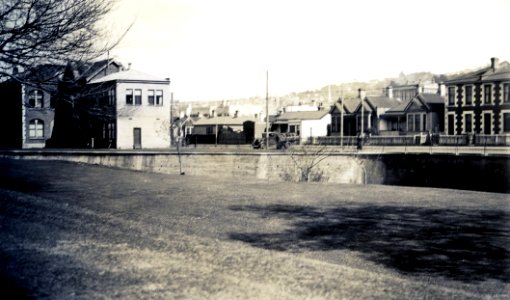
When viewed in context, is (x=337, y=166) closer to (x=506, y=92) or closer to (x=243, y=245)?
(x=506, y=92)

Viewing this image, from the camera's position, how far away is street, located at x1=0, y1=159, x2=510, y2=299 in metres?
6.57

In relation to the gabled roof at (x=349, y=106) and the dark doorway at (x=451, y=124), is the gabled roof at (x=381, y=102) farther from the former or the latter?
the dark doorway at (x=451, y=124)

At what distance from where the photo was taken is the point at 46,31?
41.4 feet

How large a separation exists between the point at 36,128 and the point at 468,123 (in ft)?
142

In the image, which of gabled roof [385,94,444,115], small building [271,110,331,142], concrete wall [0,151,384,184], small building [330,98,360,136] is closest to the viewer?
concrete wall [0,151,384,184]

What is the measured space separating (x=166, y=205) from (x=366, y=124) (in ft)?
188

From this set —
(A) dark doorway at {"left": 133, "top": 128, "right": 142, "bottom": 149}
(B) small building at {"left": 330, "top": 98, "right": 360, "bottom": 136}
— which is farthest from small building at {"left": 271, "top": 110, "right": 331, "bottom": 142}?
(A) dark doorway at {"left": 133, "top": 128, "right": 142, "bottom": 149}

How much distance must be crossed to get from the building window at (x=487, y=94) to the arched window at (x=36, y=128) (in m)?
43.9

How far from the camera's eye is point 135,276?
6719 millimetres

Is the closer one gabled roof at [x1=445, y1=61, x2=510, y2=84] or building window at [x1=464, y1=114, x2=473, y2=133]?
gabled roof at [x1=445, y1=61, x2=510, y2=84]

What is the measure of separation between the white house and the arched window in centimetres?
712

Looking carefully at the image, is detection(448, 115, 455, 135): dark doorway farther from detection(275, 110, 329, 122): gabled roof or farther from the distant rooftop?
the distant rooftop

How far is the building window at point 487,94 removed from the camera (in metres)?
50.4

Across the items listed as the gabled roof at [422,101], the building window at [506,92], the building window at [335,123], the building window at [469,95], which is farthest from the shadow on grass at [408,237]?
the building window at [335,123]
